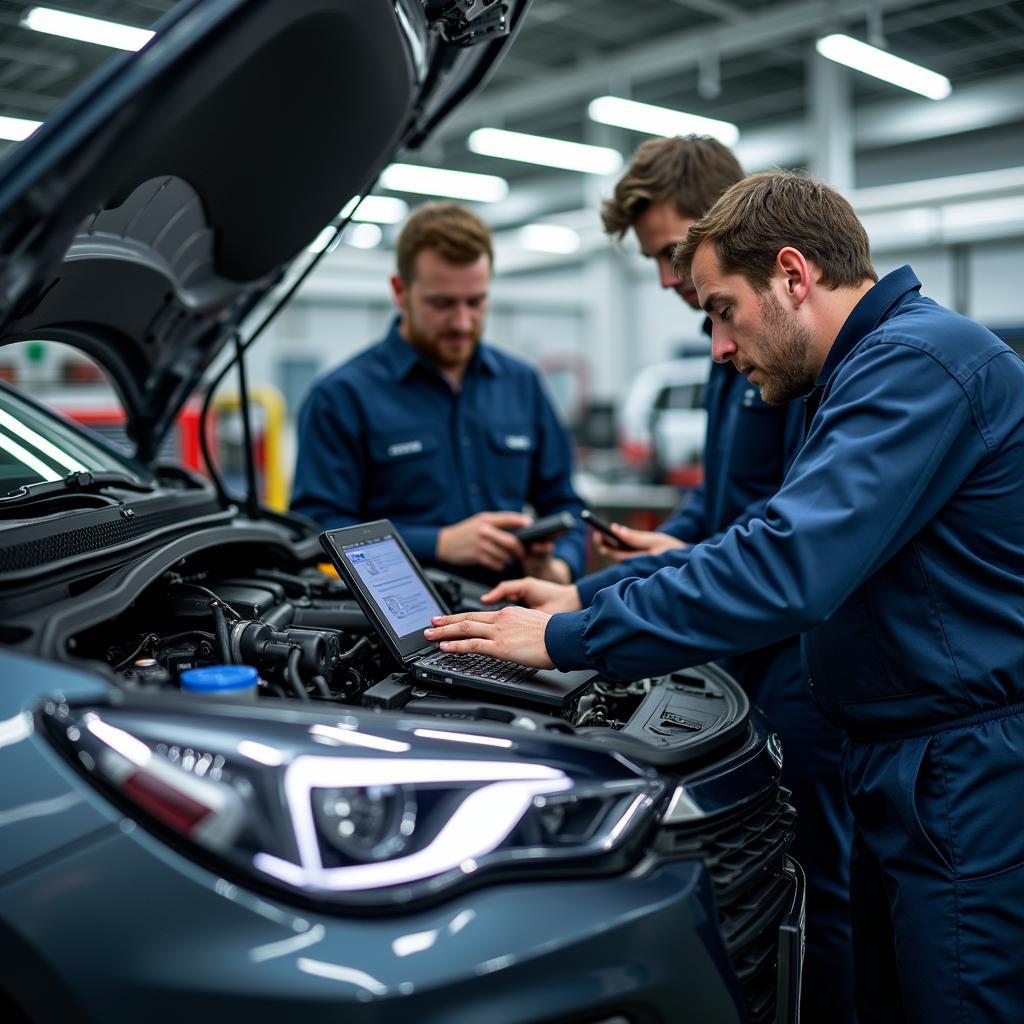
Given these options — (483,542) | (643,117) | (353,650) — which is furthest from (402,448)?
(643,117)

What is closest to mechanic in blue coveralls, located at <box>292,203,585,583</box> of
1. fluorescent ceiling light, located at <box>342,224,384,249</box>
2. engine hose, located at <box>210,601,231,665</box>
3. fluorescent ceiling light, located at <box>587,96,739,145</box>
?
engine hose, located at <box>210,601,231,665</box>

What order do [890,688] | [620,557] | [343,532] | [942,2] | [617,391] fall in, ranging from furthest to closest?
1. [617,391]
2. [942,2]
3. [620,557]
4. [343,532]
5. [890,688]

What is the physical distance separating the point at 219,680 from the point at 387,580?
535 millimetres

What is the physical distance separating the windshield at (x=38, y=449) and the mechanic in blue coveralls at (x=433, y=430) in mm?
536

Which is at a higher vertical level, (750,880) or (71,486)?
(71,486)

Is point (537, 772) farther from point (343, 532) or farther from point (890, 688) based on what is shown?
point (343, 532)

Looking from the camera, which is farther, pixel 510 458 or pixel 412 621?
pixel 510 458

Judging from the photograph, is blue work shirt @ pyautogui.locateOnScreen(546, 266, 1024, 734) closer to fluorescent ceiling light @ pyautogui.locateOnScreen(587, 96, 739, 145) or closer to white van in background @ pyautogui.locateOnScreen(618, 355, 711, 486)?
fluorescent ceiling light @ pyautogui.locateOnScreen(587, 96, 739, 145)

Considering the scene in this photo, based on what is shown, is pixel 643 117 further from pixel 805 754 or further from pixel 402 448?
pixel 805 754

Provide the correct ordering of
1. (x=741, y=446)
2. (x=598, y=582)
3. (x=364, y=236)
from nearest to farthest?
1. (x=598, y=582)
2. (x=741, y=446)
3. (x=364, y=236)

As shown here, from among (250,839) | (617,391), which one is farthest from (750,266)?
(617,391)

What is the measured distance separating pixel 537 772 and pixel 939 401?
0.72 meters

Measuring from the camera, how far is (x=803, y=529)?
48.7 inches

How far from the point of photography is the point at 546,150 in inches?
385
